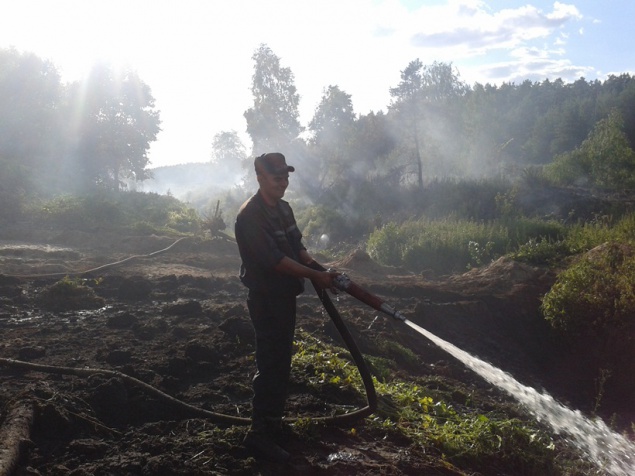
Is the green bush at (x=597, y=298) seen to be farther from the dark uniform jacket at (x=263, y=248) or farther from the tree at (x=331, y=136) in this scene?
the tree at (x=331, y=136)

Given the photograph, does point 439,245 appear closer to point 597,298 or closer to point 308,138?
point 597,298

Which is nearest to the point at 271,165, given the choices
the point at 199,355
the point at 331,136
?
the point at 199,355

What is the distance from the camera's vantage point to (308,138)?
44469mm

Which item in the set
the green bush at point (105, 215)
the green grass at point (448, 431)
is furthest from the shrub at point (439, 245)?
the green grass at point (448, 431)

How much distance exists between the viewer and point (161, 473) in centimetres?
348

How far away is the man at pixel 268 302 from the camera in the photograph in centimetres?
378

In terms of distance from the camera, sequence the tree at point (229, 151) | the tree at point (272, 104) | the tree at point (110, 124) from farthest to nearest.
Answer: the tree at point (229, 151) < the tree at point (272, 104) < the tree at point (110, 124)

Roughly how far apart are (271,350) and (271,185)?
114 cm

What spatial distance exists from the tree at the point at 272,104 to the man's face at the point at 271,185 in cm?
4040

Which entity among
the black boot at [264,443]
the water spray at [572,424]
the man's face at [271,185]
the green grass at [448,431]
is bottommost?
the water spray at [572,424]

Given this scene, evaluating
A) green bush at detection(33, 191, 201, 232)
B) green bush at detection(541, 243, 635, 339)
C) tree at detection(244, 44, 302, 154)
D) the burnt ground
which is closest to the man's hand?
the burnt ground

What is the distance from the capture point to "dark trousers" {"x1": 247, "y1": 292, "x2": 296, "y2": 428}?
3838 mm

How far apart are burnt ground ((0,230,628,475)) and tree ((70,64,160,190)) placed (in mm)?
20936

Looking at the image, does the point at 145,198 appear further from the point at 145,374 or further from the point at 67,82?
the point at 145,374
